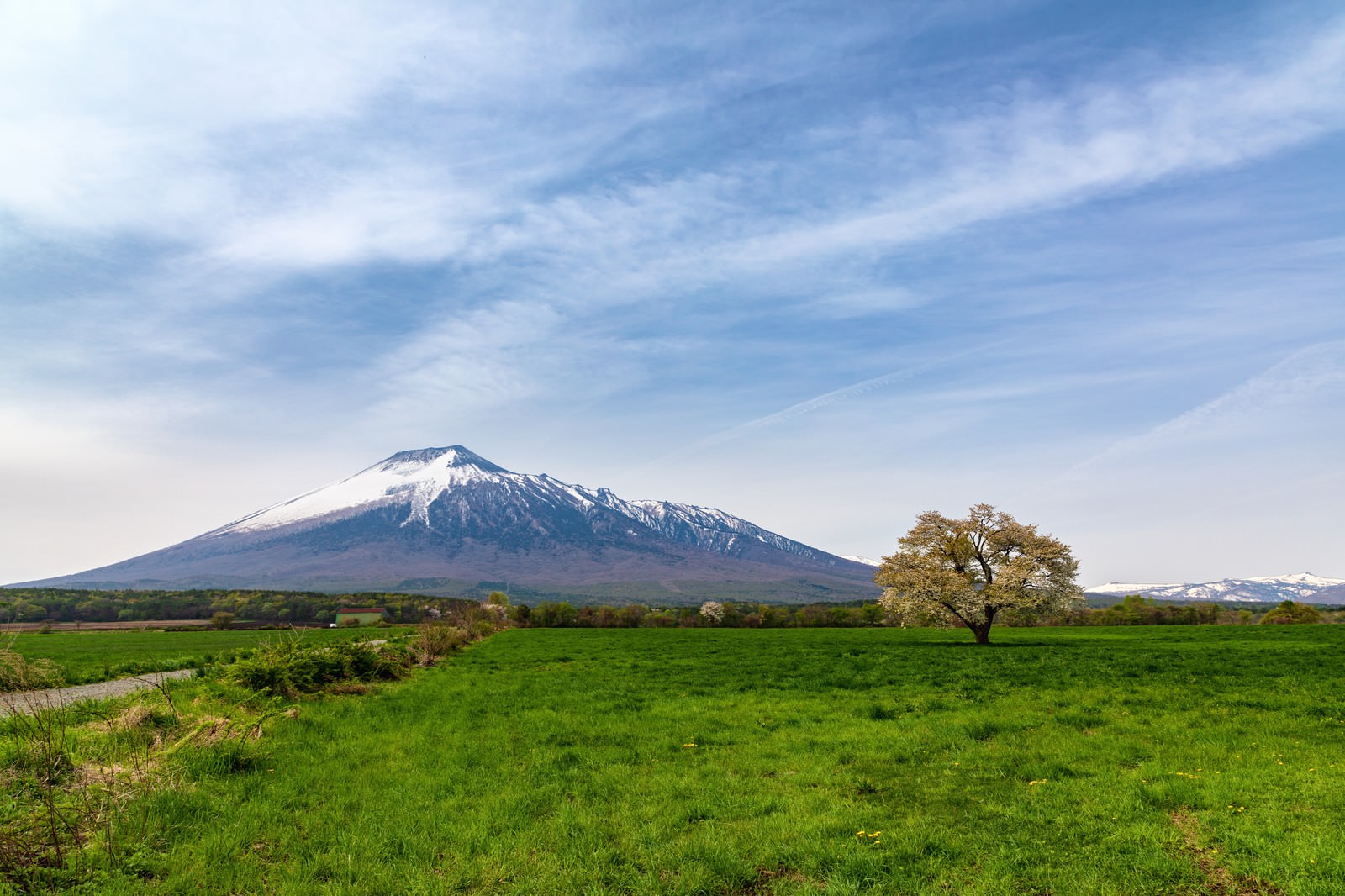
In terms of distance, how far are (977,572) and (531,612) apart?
9700 cm

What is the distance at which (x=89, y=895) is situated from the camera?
24.3 feet

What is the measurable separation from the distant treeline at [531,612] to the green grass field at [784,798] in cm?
5570

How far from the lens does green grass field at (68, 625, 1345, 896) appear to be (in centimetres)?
786

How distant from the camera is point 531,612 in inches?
4919

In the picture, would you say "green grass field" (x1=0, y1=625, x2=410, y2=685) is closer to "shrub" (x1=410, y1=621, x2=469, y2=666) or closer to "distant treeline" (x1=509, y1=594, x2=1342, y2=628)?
"shrub" (x1=410, y1=621, x2=469, y2=666)

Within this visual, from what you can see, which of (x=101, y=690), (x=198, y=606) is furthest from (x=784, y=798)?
(x=198, y=606)

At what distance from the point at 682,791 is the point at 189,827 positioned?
711cm

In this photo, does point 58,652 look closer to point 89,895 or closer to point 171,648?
point 171,648

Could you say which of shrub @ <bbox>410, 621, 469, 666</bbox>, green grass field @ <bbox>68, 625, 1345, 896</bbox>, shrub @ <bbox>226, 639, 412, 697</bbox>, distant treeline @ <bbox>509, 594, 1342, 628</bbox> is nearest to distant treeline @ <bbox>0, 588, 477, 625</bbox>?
distant treeline @ <bbox>509, 594, 1342, 628</bbox>

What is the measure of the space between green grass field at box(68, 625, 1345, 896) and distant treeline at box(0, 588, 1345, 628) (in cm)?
5570

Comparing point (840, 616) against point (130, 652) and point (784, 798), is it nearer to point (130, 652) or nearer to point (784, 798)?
point (130, 652)

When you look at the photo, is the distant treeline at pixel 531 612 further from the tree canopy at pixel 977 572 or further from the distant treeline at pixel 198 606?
the tree canopy at pixel 977 572

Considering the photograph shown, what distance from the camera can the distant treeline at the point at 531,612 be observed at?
94438 mm

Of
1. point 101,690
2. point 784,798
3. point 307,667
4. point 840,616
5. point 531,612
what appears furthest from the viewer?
point 531,612
